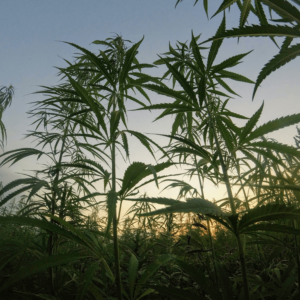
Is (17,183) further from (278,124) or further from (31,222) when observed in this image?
(278,124)

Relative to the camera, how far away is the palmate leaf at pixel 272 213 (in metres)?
0.52

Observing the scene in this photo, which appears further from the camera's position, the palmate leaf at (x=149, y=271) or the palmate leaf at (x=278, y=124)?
the palmate leaf at (x=149, y=271)

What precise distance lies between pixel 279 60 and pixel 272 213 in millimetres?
339

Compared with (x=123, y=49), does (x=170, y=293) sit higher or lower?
lower

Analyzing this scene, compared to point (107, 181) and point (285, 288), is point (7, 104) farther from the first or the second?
point (285, 288)

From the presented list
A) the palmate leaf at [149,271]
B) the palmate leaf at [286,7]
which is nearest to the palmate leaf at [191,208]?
the palmate leaf at [286,7]

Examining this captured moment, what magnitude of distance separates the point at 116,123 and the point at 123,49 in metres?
0.69

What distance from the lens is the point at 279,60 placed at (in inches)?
16.7

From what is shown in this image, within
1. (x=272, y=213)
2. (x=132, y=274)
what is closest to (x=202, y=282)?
(x=272, y=213)

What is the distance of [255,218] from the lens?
1.84 ft

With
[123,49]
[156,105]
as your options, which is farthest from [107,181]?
[123,49]

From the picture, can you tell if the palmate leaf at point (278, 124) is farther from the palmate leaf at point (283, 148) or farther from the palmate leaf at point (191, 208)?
the palmate leaf at point (191, 208)

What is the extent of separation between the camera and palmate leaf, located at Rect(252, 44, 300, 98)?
41cm

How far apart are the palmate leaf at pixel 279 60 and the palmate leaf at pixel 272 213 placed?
0.29 meters
